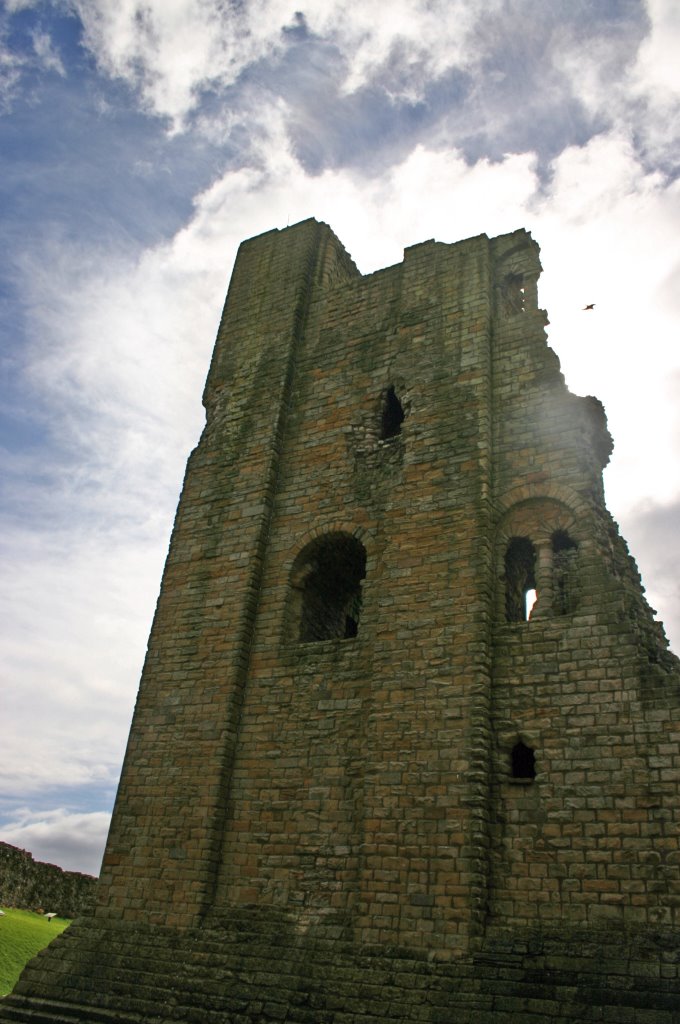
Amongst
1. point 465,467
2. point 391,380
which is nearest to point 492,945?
point 465,467

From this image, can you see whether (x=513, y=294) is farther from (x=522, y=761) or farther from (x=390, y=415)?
(x=522, y=761)

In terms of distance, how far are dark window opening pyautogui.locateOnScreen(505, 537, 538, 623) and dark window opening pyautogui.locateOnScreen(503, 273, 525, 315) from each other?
11.4ft

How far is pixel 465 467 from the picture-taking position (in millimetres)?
9102

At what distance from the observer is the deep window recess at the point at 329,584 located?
1003 cm

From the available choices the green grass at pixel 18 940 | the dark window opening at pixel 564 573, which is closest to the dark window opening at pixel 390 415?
the dark window opening at pixel 564 573

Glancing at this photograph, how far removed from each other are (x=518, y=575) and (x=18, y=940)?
838 centimetres

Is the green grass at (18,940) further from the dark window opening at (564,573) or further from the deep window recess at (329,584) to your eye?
the dark window opening at (564,573)

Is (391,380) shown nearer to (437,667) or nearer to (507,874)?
(437,667)

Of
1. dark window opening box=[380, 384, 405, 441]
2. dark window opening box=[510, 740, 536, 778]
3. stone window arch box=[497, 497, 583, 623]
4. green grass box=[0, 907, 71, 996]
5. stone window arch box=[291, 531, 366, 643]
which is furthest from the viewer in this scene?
dark window opening box=[380, 384, 405, 441]

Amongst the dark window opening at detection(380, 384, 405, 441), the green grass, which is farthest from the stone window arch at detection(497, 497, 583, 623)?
the green grass

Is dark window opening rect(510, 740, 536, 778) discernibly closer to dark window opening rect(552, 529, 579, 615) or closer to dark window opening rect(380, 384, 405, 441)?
dark window opening rect(552, 529, 579, 615)

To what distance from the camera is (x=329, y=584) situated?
1050 cm

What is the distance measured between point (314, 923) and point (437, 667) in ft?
8.92

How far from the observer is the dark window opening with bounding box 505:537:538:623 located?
8.81 metres
